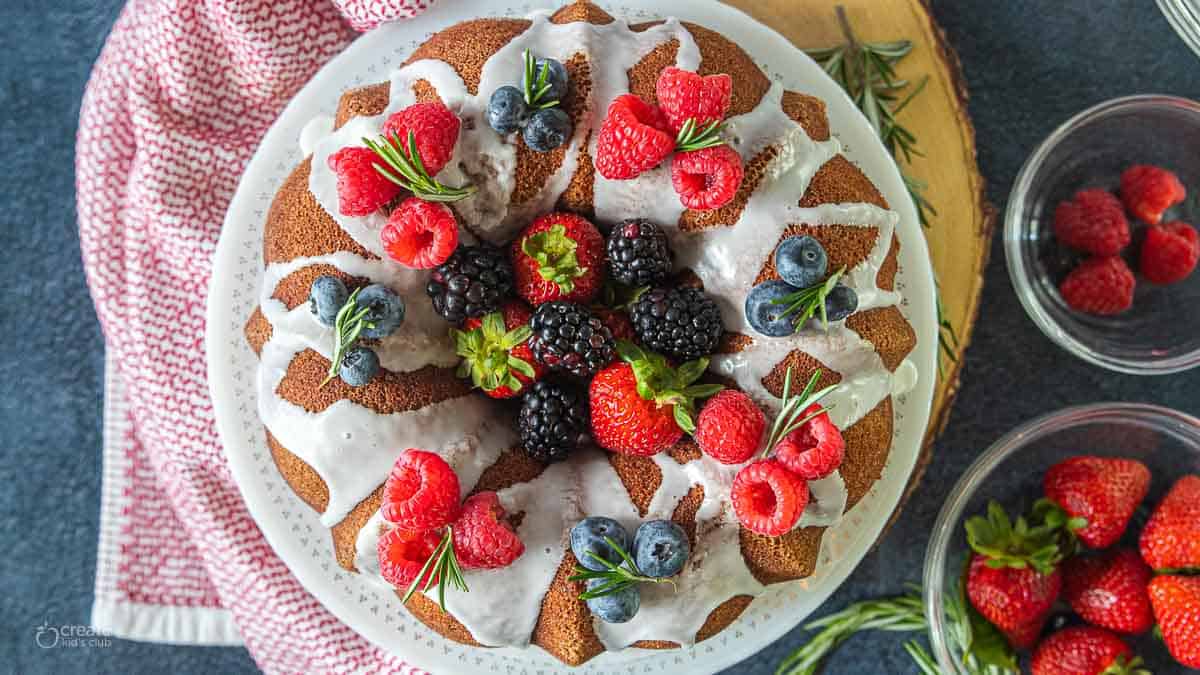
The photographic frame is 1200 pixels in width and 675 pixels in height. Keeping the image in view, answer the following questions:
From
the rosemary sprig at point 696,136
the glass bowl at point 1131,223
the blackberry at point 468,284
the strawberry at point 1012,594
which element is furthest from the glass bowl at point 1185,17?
the blackberry at point 468,284

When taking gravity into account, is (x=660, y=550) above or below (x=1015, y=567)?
above

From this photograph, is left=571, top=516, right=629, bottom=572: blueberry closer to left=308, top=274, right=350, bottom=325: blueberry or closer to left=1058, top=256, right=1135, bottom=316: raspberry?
left=308, top=274, right=350, bottom=325: blueberry

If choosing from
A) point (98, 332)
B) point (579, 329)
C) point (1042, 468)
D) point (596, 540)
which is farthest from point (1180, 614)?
point (98, 332)

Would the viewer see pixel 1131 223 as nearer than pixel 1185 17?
No

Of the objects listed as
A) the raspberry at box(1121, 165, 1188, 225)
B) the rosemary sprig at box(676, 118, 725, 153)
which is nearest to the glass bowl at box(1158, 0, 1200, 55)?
the raspberry at box(1121, 165, 1188, 225)

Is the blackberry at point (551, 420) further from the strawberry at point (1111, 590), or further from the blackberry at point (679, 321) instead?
the strawberry at point (1111, 590)

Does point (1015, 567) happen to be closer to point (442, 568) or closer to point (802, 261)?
point (802, 261)

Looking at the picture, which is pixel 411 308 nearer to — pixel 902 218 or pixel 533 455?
pixel 533 455

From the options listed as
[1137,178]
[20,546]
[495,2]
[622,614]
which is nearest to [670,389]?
[622,614]
